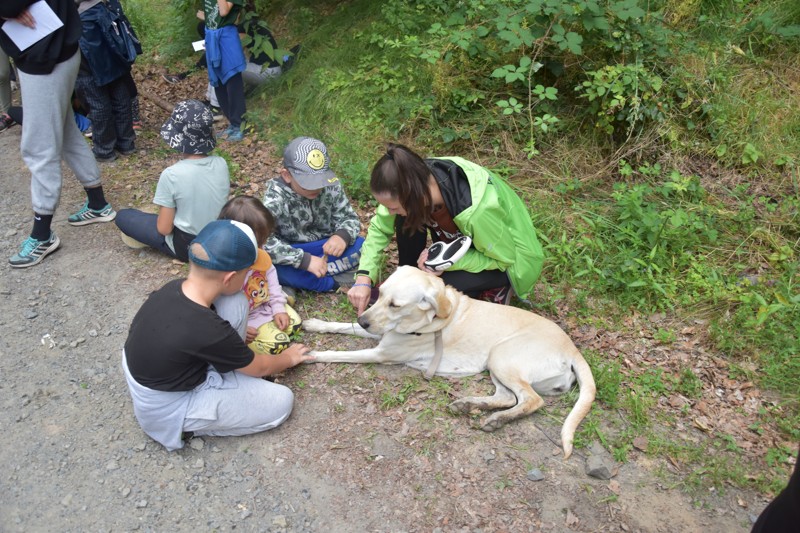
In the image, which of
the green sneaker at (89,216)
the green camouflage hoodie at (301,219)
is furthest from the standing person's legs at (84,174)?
the green camouflage hoodie at (301,219)

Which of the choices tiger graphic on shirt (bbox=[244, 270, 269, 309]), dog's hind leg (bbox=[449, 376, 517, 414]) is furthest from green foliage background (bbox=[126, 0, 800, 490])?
tiger graphic on shirt (bbox=[244, 270, 269, 309])

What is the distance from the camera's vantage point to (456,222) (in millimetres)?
3943

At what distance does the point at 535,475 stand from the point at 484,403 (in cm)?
52

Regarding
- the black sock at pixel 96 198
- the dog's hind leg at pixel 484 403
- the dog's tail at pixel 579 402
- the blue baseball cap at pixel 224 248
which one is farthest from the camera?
the black sock at pixel 96 198

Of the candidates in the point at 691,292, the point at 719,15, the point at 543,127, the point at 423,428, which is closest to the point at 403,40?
the point at 543,127

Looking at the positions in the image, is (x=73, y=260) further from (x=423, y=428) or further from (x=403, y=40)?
(x=403, y=40)

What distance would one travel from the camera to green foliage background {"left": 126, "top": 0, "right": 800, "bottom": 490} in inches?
183

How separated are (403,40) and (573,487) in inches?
207

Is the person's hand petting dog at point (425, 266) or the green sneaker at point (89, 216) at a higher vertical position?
the green sneaker at point (89, 216)

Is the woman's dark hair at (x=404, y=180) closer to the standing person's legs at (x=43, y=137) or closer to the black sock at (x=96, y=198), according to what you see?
the standing person's legs at (x=43, y=137)

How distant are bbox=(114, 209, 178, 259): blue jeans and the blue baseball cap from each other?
1.91m

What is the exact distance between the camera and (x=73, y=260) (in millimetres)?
4891

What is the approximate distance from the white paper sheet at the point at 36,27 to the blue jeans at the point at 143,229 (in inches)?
55.3

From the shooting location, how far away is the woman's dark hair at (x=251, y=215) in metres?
3.66
